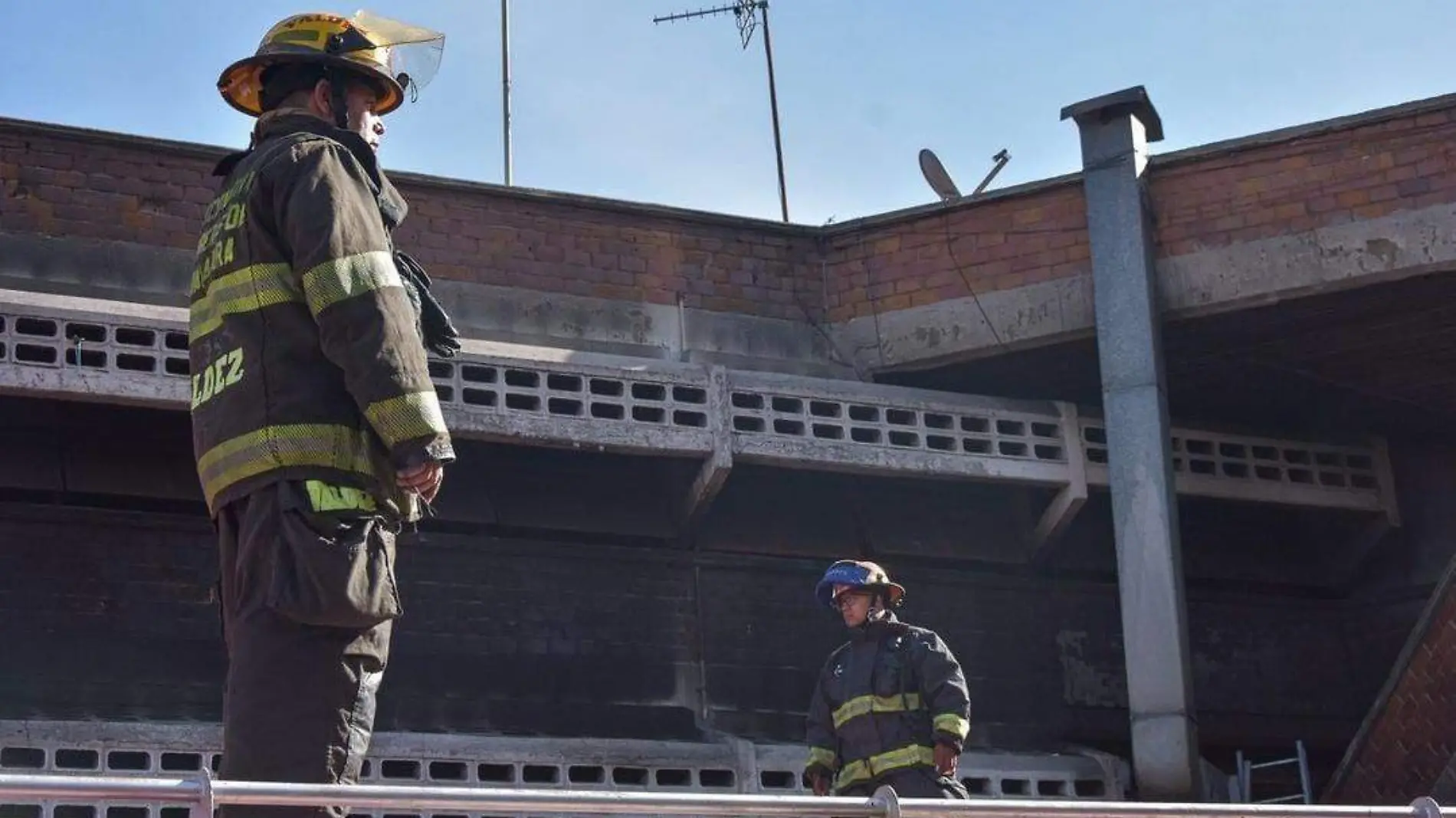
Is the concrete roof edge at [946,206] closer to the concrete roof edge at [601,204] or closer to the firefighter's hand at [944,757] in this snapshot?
the concrete roof edge at [601,204]

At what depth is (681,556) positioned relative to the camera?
11414 mm

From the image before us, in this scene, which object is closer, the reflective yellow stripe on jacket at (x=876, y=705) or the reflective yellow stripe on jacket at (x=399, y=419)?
the reflective yellow stripe on jacket at (x=399, y=419)

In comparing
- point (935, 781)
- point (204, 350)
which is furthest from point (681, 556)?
point (204, 350)

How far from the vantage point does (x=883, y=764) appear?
7.51 metres

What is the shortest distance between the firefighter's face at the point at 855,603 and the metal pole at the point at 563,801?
3420mm

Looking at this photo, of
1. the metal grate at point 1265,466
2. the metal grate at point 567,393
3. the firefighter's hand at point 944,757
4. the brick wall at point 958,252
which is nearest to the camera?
the firefighter's hand at point 944,757

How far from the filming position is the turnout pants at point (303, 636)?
3.60 meters

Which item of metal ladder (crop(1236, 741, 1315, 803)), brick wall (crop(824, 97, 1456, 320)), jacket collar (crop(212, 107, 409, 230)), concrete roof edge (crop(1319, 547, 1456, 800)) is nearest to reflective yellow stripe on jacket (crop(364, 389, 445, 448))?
jacket collar (crop(212, 107, 409, 230))

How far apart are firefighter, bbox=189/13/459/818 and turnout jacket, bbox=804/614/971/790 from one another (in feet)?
12.4

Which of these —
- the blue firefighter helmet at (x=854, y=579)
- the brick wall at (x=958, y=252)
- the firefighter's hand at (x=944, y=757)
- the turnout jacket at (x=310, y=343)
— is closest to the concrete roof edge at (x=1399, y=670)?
the brick wall at (x=958, y=252)

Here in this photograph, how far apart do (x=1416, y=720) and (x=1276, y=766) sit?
195cm

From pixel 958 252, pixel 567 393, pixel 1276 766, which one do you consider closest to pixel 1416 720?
pixel 1276 766

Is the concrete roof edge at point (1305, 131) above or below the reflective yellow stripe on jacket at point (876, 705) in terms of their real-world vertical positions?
above

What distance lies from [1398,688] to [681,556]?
153 inches
